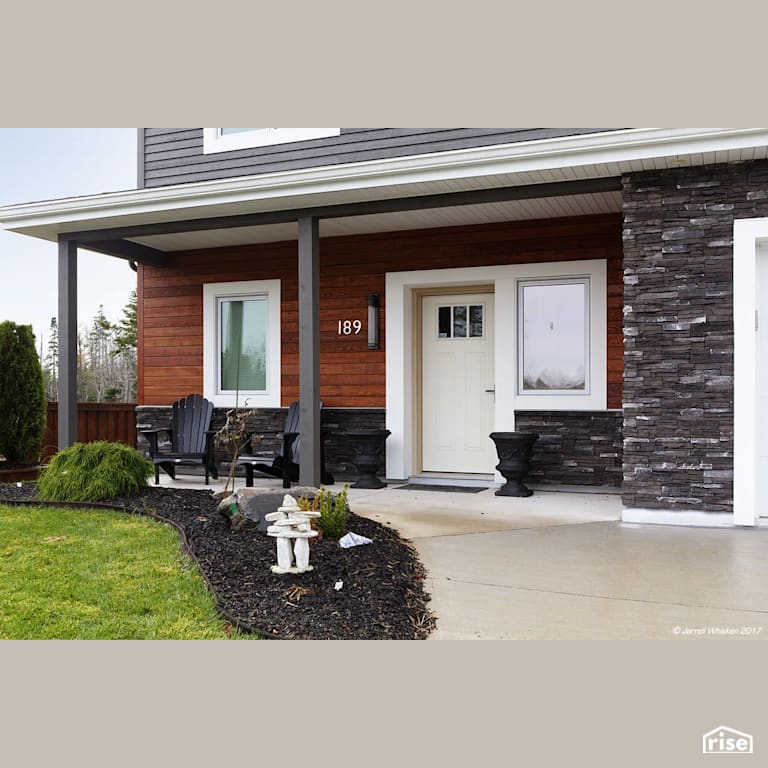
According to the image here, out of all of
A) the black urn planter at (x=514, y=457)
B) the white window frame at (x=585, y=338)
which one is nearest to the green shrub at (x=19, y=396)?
the black urn planter at (x=514, y=457)

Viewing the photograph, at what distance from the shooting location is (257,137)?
706cm

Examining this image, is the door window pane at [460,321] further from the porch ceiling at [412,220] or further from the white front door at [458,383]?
the porch ceiling at [412,220]

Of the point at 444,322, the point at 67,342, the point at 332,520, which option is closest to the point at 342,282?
the point at 444,322

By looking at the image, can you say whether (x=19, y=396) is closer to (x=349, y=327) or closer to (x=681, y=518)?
(x=349, y=327)

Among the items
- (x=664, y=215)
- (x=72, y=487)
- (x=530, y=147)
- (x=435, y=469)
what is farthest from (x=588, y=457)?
(x=72, y=487)

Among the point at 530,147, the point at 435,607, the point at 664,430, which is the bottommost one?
the point at 435,607

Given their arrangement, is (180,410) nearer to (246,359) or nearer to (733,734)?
(246,359)

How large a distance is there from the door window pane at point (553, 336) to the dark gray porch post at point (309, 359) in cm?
197

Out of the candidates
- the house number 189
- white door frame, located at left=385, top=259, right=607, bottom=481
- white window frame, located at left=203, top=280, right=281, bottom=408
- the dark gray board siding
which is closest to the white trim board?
white door frame, located at left=385, top=259, right=607, bottom=481

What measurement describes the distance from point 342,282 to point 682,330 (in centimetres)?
367

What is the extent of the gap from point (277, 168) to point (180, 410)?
262 centimetres

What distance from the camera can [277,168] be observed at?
22.8 feet

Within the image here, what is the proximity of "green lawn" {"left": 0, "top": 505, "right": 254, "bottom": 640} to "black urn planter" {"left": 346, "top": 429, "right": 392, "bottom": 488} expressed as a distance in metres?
2.39

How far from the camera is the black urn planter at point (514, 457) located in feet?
21.5
